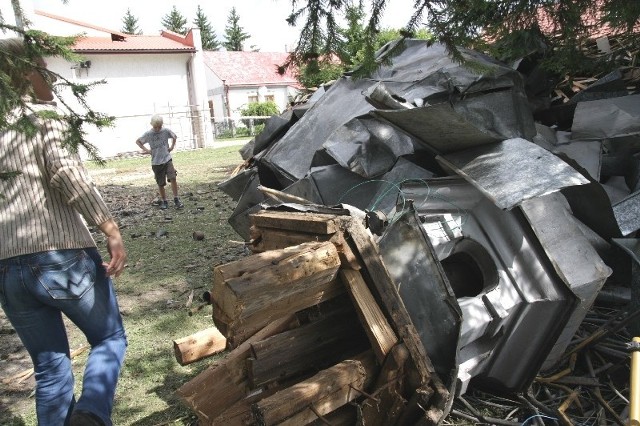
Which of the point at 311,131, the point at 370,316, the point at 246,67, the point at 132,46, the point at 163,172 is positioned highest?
the point at 132,46

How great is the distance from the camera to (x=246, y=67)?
36750mm

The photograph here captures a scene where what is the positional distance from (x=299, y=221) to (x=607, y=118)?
3.17 metres

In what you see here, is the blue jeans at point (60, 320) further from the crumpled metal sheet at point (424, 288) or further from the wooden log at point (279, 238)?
the crumpled metal sheet at point (424, 288)

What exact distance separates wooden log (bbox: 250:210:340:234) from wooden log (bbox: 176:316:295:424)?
23.9 inches

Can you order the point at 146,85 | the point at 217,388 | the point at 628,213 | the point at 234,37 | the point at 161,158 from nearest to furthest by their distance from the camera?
the point at 217,388, the point at 628,213, the point at 161,158, the point at 146,85, the point at 234,37

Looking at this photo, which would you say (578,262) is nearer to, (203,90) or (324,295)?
(324,295)

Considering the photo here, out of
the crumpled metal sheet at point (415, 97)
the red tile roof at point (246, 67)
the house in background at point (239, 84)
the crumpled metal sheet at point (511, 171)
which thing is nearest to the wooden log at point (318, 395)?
the crumpled metal sheet at point (511, 171)

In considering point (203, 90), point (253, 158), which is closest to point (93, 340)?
point (253, 158)

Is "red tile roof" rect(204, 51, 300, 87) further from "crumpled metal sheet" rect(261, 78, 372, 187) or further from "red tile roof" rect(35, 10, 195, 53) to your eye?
"crumpled metal sheet" rect(261, 78, 372, 187)

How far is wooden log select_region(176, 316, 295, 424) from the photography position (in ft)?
6.93

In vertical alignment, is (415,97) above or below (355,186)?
above

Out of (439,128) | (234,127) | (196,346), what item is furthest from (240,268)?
(234,127)

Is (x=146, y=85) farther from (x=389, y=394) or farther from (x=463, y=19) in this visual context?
(x=389, y=394)

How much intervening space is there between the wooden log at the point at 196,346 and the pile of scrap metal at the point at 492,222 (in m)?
0.86
